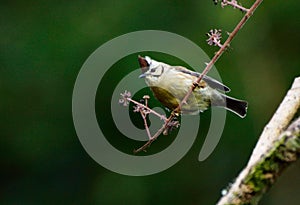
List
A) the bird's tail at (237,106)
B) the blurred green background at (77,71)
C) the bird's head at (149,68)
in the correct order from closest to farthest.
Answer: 1. the bird's head at (149,68)
2. the bird's tail at (237,106)
3. the blurred green background at (77,71)

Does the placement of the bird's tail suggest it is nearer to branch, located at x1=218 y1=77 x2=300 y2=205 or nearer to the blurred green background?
branch, located at x1=218 y1=77 x2=300 y2=205

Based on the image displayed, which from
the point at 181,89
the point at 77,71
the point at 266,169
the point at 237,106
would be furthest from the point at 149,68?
the point at 77,71

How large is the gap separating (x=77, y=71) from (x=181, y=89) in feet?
8.36

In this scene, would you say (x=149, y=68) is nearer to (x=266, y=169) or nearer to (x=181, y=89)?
(x=181, y=89)

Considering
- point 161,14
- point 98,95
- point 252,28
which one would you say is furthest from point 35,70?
point 252,28

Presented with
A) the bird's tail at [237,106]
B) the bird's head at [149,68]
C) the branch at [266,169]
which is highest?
the bird's tail at [237,106]

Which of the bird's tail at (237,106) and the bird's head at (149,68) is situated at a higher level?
the bird's tail at (237,106)

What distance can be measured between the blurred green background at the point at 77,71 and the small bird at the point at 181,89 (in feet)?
7.61

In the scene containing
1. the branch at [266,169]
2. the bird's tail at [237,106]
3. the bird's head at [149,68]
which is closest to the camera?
the branch at [266,169]

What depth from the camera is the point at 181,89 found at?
6.94ft

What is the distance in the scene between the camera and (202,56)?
164 inches

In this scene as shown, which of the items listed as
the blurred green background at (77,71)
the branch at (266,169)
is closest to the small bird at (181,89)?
the branch at (266,169)

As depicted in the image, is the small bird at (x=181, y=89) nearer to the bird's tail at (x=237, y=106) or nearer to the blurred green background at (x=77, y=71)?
the bird's tail at (x=237, y=106)

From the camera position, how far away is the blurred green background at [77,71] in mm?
4621
